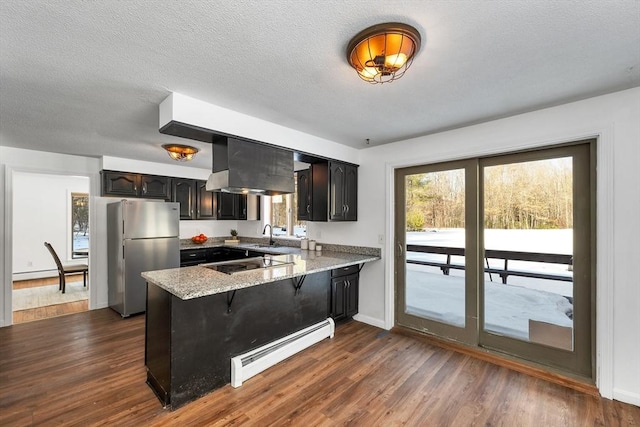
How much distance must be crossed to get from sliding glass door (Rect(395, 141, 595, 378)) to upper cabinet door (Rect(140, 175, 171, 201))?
393 centimetres

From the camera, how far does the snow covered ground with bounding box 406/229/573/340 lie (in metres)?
2.64

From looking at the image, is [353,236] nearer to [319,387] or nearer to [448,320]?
[448,320]

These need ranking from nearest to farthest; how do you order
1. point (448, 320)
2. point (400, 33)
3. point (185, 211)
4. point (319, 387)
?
point (400, 33) < point (319, 387) < point (448, 320) < point (185, 211)

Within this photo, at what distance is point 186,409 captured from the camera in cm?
211

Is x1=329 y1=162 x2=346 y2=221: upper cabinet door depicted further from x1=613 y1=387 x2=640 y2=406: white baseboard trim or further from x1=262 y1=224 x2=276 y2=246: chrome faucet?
x1=613 y1=387 x2=640 y2=406: white baseboard trim

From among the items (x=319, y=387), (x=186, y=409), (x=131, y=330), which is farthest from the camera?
(x=131, y=330)

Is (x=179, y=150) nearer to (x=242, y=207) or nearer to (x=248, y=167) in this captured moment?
(x=248, y=167)

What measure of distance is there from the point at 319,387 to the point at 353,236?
Result: 2085mm

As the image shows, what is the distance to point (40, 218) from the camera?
6.32m

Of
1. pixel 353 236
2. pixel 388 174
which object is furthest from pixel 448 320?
pixel 388 174

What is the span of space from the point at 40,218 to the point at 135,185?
3.61 m

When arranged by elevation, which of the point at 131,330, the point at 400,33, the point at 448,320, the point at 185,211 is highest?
the point at 400,33

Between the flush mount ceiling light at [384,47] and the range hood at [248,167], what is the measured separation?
1.39 meters

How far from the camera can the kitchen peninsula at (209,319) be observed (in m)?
2.14
